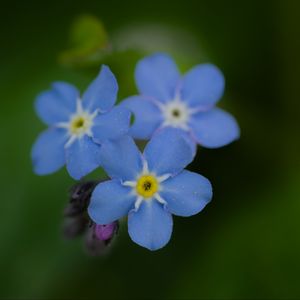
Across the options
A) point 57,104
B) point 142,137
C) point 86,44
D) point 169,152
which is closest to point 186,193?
point 169,152

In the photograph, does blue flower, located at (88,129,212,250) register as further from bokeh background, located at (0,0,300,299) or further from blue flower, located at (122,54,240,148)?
bokeh background, located at (0,0,300,299)

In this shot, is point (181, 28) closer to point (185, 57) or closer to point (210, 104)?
point (185, 57)

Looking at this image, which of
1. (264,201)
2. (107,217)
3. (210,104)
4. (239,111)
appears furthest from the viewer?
(239,111)

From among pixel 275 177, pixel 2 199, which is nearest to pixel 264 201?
pixel 275 177

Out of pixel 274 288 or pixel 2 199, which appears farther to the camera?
pixel 2 199

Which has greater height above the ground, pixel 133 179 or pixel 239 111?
pixel 239 111

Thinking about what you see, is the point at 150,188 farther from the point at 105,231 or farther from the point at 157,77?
the point at 157,77

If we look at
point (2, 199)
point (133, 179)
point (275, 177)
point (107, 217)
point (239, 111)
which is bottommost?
point (107, 217)
